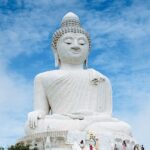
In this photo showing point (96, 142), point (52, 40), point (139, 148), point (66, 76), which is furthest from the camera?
point (52, 40)

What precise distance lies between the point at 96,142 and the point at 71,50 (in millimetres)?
4106

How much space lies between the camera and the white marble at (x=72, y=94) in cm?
1388

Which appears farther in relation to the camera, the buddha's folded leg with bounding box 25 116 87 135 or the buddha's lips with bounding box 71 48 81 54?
the buddha's lips with bounding box 71 48 81 54

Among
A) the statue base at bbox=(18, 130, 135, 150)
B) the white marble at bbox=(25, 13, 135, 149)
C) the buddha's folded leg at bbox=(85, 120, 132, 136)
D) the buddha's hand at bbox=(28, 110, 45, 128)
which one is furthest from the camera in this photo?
the buddha's hand at bbox=(28, 110, 45, 128)

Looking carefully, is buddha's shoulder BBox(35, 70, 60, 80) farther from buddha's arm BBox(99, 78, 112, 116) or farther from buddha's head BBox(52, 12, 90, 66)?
buddha's arm BBox(99, 78, 112, 116)

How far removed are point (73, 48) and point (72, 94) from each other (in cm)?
161

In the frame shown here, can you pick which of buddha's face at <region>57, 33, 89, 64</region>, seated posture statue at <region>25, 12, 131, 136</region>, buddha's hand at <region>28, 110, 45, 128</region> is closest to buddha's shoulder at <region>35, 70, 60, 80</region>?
seated posture statue at <region>25, 12, 131, 136</region>

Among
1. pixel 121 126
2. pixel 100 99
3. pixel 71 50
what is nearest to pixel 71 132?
pixel 121 126

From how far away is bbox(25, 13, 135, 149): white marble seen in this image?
45.5 ft

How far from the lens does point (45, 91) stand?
1551 cm

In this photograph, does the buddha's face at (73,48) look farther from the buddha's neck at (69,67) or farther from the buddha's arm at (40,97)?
the buddha's arm at (40,97)

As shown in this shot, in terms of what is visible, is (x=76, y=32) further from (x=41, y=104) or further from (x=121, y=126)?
(x=121, y=126)

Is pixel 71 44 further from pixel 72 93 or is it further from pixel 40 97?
pixel 40 97

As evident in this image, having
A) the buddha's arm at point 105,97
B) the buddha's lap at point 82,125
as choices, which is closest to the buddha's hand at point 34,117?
the buddha's lap at point 82,125
